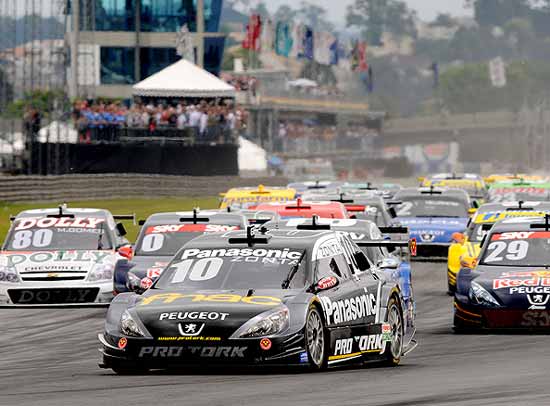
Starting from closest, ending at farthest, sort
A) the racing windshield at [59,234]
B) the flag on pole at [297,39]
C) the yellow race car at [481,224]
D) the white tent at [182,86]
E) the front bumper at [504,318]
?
1. the front bumper at [504,318]
2. the racing windshield at [59,234]
3. the yellow race car at [481,224]
4. the white tent at [182,86]
5. the flag on pole at [297,39]

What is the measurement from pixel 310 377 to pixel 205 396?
56.8 inches

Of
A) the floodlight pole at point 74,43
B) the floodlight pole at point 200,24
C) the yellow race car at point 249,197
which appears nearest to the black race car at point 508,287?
the yellow race car at point 249,197

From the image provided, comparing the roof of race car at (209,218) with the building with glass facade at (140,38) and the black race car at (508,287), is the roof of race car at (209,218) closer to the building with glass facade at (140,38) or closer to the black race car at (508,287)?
the black race car at (508,287)


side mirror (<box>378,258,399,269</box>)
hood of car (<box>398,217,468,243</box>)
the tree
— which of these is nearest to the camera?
side mirror (<box>378,258,399,269</box>)

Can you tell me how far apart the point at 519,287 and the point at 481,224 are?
743 cm

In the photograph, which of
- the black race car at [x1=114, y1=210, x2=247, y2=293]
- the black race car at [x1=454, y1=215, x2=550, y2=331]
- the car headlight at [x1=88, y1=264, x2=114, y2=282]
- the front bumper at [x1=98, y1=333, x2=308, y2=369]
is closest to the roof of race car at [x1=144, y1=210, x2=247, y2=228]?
the black race car at [x1=114, y1=210, x2=247, y2=293]

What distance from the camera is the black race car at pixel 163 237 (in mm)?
19609

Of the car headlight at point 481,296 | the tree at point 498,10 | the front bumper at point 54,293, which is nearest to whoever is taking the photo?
the car headlight at point 481,296

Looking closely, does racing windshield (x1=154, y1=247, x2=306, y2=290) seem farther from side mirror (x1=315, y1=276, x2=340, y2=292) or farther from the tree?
the tree

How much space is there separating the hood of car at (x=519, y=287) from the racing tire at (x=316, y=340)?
15.3ft

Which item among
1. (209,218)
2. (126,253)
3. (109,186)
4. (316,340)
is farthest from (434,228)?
(109,186)

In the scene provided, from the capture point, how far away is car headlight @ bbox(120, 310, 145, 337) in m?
11.5

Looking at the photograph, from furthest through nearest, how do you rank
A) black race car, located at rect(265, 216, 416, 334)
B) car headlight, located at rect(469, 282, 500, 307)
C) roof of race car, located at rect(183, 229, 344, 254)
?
car headlight, located at rect(469, 282, 500, 307)
black race car, located at rect(265, 216, 416, 334)
roof of race car, located at rect(183, 229, 344, 254)

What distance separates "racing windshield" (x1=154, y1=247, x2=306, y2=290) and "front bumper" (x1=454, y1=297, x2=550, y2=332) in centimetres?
428
